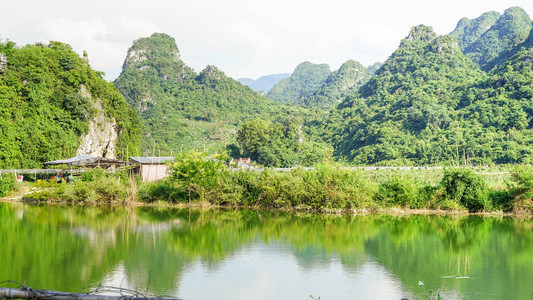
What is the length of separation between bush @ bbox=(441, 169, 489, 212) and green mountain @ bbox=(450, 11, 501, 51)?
98805mm

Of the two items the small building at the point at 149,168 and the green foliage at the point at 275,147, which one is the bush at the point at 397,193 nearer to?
the small building at the point at 149,168

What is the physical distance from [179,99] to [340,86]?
44.5 metres

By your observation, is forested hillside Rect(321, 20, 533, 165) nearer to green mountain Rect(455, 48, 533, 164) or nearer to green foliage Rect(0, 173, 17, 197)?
green mountain Rect(455, 48, 533, 164)

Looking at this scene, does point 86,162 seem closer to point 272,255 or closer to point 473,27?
point 272,255

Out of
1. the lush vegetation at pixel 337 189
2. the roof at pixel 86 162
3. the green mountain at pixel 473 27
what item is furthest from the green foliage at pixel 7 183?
the green mountain at pixel 473 27

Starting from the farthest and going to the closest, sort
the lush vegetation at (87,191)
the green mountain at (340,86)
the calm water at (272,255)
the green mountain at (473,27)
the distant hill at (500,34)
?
the green mountain at (473,27), the green mountain at (340,86), the distant hill at (500,34), the lush vegetation at (87,191), the calm water at (272,255)

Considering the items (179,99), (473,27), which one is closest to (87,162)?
(179,99)

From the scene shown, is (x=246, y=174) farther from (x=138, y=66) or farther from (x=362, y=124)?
(x=138, y=66)

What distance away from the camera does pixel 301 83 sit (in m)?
152

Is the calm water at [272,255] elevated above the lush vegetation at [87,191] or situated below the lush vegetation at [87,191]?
below

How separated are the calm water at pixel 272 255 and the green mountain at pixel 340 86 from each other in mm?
83180

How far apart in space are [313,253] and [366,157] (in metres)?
38.0

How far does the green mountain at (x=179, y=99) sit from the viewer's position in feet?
206

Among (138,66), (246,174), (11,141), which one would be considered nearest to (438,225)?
(246,174)
